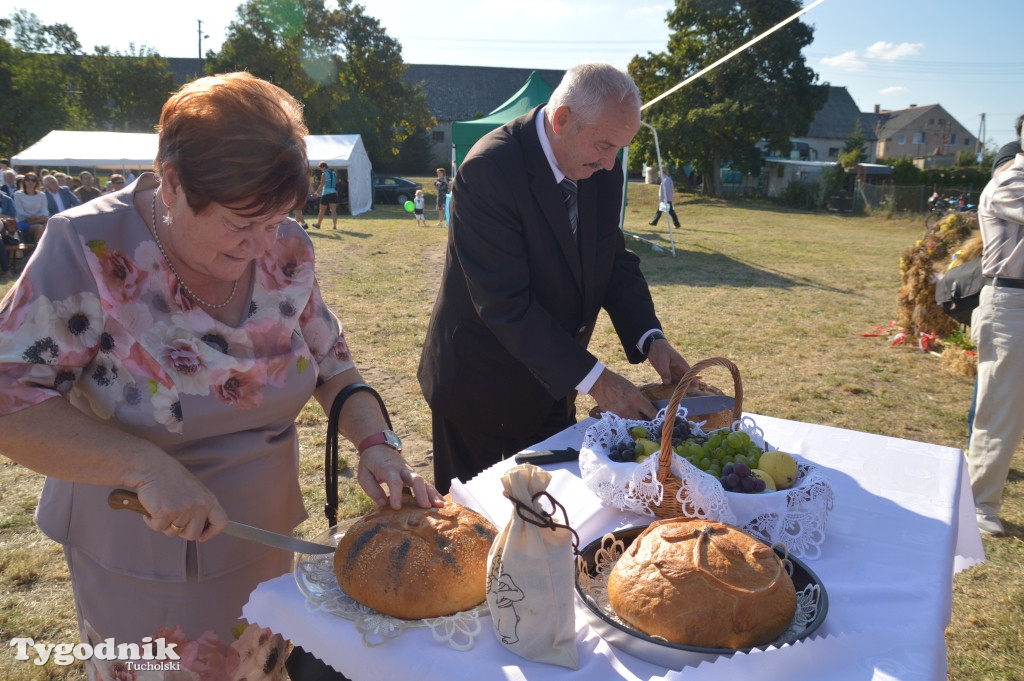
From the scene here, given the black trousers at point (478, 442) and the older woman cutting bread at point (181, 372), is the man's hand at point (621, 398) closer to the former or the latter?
the black trousers at point (478, 442)

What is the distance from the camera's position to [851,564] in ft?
4.83

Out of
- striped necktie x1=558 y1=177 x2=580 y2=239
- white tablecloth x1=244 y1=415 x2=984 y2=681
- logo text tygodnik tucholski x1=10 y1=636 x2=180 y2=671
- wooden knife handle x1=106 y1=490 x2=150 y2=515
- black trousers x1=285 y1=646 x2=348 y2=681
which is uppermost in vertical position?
striped necktie x1=558 y1=177 x2=580 y2=239

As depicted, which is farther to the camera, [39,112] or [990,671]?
[39,112]

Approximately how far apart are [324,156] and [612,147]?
21917 millimetres

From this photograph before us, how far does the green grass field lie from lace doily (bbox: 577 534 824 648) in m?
0.09

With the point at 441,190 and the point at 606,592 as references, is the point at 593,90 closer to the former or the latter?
the point at 606,592

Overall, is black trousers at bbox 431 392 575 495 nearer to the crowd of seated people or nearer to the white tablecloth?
the white tablecloth

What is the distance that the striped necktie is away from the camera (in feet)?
7.64

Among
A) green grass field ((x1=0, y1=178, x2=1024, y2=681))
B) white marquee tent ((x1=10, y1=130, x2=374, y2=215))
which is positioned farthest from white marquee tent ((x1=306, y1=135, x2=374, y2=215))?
green grass field ((x1=0, y1=178, x2=1024, y2=681))

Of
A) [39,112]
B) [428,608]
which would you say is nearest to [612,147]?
[428,608]

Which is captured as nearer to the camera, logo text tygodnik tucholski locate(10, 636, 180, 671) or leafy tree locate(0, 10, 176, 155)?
logo text tygodnik tucholski locate(10, 636, 180, 671)

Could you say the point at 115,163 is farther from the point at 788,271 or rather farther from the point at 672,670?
the point at 672,670

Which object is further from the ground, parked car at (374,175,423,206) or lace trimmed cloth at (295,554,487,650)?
parked car at (374,175,423,206)

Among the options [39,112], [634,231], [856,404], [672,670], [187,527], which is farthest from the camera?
[39,112]
